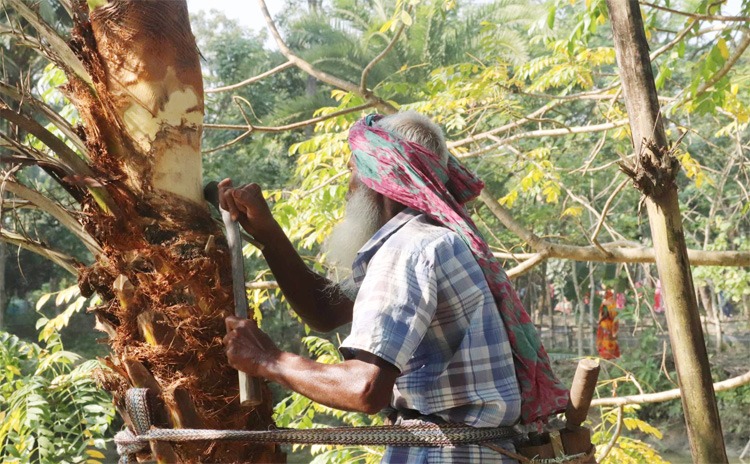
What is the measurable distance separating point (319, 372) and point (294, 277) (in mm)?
688

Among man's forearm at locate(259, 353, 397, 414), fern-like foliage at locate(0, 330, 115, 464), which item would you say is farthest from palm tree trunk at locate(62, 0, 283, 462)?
fern-like foliage at locate(0, 330, 115, 464)

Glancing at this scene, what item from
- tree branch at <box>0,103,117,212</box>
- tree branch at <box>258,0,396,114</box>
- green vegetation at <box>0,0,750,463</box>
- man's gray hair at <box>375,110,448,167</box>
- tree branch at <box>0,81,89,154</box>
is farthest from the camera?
tree branch at <box>258,0,396,114</box>

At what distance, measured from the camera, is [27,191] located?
6.74 feet

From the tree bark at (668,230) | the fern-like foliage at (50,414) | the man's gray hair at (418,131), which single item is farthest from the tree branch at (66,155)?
the fern-like foliage at (50,414)

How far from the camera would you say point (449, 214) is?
2.01 m

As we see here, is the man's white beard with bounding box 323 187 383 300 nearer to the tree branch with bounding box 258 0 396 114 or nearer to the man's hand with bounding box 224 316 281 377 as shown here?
the man's hand with bounding box 224 316 281 377

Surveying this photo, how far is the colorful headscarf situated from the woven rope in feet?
0.54

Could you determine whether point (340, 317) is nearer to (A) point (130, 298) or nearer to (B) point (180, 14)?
(A) point (130, 298)

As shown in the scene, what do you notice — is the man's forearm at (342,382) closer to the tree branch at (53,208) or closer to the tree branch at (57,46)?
the tree branch at (53,208)

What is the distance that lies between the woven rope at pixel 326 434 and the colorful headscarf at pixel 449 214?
16 centimetres

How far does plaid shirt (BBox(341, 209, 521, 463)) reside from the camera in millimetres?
1847

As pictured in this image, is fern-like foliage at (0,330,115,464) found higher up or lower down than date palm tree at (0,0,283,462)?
lower down

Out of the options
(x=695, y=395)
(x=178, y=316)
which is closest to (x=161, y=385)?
(x=178, y=316)

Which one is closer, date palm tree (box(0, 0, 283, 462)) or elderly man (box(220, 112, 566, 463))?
A: elderly man (box(220, 112, 566, 463))
